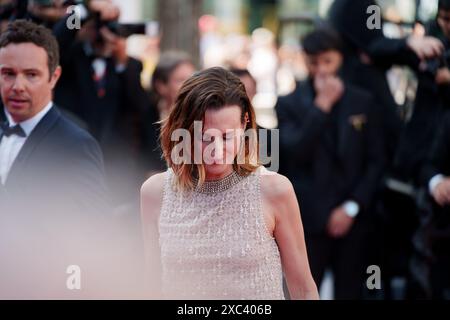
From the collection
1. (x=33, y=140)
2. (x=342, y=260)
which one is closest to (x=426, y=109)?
(x=342, y=260)

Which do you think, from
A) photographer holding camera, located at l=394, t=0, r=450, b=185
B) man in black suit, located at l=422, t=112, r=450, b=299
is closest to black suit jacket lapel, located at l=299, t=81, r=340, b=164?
photographer holding camera, located at l=394, t=0, r=450, b=185

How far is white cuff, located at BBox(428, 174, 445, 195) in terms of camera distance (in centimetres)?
581

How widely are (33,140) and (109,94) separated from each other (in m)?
2.57

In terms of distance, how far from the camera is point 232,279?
324 cm

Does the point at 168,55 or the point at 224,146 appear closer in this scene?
the point at 224,146

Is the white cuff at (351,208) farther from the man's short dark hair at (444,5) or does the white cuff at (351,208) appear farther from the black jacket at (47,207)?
the black jacket at (47,207)

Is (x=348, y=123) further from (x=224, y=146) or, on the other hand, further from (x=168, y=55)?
(x=224, y=146)

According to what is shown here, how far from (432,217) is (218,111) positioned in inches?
116

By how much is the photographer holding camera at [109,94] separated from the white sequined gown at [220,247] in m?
2.67

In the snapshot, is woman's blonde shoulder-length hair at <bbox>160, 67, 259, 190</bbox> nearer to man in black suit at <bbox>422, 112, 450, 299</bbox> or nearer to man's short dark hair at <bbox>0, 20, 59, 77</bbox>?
man's short dark hair at <bbox>0, 20, 59, 77</bbox>

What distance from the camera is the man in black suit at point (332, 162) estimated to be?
622 centimetres

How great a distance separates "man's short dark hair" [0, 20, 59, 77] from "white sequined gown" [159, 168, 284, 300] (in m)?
1.11

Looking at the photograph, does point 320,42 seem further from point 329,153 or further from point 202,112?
point 202,112
